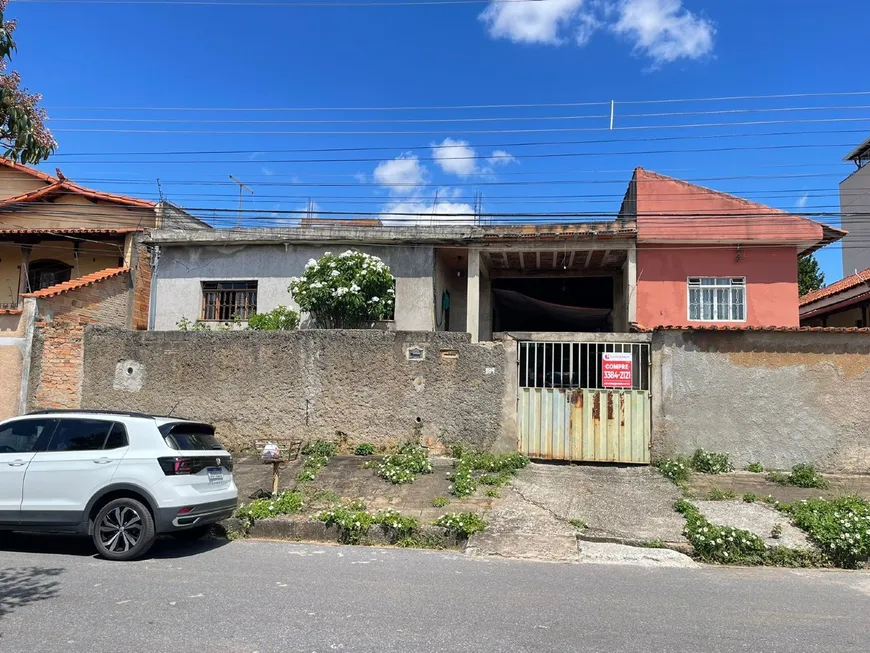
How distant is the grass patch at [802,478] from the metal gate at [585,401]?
1930mm

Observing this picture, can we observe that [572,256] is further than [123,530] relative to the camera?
Yes

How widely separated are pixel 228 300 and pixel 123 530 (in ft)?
33.5

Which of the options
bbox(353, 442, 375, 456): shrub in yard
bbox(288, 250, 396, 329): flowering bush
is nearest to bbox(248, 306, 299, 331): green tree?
bbox(288, 250, 396, 329): flowering bush

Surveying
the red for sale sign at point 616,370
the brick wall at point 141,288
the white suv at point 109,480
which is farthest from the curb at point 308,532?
the brick wall at point 141,288

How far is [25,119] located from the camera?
4352 millimetres

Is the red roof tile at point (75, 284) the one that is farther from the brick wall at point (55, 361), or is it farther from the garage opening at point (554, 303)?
the garage opening at point (554, 303)

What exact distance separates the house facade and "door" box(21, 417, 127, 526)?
29.7 feet

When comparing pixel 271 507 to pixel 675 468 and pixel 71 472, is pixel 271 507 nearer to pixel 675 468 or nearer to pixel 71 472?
pixel 71 472

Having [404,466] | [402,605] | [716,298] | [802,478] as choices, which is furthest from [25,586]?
[716,298]

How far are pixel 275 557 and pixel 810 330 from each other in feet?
29.0

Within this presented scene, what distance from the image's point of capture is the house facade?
15250 mm

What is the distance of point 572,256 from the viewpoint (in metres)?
16.2

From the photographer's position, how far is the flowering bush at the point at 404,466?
31.8ft

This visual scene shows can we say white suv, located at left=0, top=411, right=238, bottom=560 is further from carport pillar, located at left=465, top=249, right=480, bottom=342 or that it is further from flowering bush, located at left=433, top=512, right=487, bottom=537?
carport pillar, located at left=465, top=249, right=480, bottom=342
